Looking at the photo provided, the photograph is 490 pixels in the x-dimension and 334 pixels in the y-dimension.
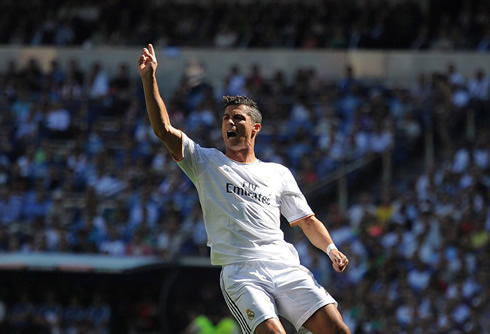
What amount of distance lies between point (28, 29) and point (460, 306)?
13.9 meters

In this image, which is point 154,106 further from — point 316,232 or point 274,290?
point 316,232

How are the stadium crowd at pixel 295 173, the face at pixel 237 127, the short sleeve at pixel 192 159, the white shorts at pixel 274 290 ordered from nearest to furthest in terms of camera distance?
the white shorts at pixel 274 290 → the short sleeve at pixel 192 159 → the face at pixel 237 127 → the stadium crowd at pixel 295 173

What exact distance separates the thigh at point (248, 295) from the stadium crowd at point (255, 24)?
1410 centimetres

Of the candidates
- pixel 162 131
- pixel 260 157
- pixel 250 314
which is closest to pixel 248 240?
pixel 250 314

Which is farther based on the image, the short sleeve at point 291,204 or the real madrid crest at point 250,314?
the short sleeve at point 291,204

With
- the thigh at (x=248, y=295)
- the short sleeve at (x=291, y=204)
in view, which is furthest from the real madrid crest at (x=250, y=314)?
the short sleeve at (x=291, y=204)

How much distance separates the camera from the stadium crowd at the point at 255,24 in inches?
842

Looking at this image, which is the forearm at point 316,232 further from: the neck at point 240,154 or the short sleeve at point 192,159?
the short sleeve at point 192,159

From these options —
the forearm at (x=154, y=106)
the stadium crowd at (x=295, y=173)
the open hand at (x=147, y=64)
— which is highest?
the open hand at (x=147, y=64)

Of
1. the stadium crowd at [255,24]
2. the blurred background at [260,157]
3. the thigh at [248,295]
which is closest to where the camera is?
the thigh at [248,295]

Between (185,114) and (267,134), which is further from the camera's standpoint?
(185,114)

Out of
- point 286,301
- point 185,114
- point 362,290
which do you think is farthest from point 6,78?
point 286,301

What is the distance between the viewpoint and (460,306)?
1458 cm

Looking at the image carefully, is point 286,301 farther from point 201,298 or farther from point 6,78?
point 6,78
